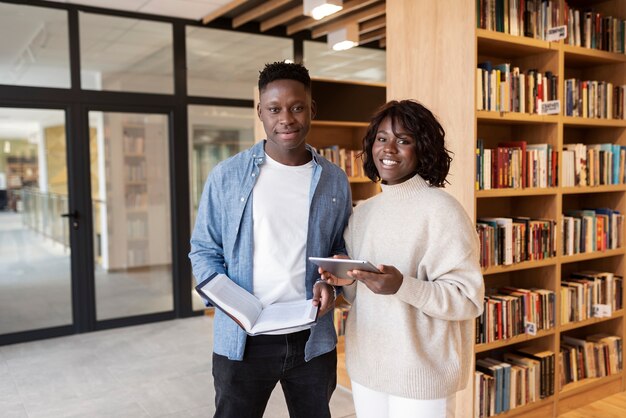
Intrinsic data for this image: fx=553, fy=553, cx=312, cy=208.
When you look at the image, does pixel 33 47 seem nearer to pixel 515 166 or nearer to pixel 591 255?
pixel 515 166

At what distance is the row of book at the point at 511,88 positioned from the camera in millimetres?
2914

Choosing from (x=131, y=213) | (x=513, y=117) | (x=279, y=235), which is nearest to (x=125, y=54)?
(x=131, y=213)

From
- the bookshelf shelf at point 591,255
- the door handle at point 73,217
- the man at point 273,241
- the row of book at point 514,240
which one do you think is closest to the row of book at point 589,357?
the bookshelf shelf at point 591,255

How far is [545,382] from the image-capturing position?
332 centimetres

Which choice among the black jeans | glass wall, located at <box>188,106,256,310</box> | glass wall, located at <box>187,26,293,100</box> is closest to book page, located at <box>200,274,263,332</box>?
the black jeans

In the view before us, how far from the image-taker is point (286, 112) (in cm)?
165

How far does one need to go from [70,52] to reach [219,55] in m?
1.48

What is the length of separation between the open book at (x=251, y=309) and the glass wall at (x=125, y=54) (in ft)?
13.9

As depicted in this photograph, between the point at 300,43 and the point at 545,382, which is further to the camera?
the point at 300,43

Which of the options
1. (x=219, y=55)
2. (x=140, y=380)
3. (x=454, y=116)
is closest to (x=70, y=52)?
(x=219, y=55)

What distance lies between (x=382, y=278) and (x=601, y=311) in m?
2.74

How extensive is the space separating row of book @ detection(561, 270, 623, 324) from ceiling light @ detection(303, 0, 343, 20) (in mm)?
2486

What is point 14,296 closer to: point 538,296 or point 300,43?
point 300,43

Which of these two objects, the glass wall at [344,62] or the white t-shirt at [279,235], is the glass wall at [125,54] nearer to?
the glass wall at [344,62]
